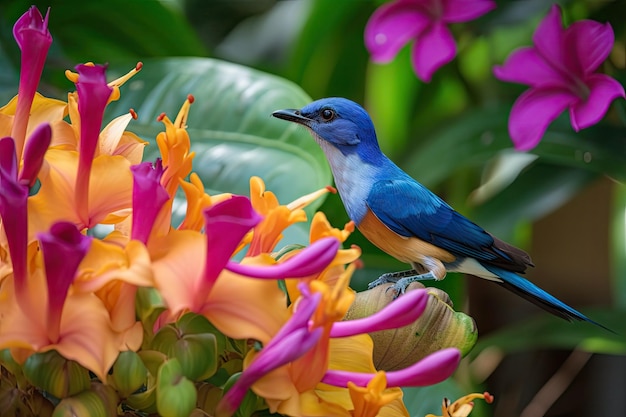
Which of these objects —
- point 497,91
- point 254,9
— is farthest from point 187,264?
point 254,9

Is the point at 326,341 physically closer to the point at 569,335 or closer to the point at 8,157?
the point at 8,157

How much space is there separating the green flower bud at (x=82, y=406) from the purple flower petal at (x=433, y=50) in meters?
0.63

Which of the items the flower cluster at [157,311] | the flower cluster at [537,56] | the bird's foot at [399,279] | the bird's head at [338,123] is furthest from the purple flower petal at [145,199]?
the flower cluster at [537,56]

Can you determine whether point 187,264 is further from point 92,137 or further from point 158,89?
point 158,89

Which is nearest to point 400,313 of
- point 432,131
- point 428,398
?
point 428,398

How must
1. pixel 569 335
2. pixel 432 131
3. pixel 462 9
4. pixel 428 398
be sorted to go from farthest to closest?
1. pixel 432 131
2. pixel 569 335
3. pixel 462 9
4. pixel 428 398

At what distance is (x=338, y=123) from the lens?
20.7 inches

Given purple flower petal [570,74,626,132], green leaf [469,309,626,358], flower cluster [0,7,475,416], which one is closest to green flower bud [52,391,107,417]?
flower cluster [0,7,475,416]

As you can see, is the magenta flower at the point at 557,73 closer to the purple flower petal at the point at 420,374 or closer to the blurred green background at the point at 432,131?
the blurred green background at the point at 432,131

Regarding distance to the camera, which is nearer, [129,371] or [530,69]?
[129,371]

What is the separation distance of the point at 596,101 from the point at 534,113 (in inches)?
2.5

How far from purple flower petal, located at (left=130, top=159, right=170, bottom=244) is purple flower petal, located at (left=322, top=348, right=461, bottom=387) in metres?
0.08

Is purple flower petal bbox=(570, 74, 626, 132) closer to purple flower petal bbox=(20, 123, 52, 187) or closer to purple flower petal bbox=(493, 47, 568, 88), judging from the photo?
purple flower petal bbox=(493, 47, 568, 88)

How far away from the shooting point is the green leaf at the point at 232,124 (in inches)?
25.5
